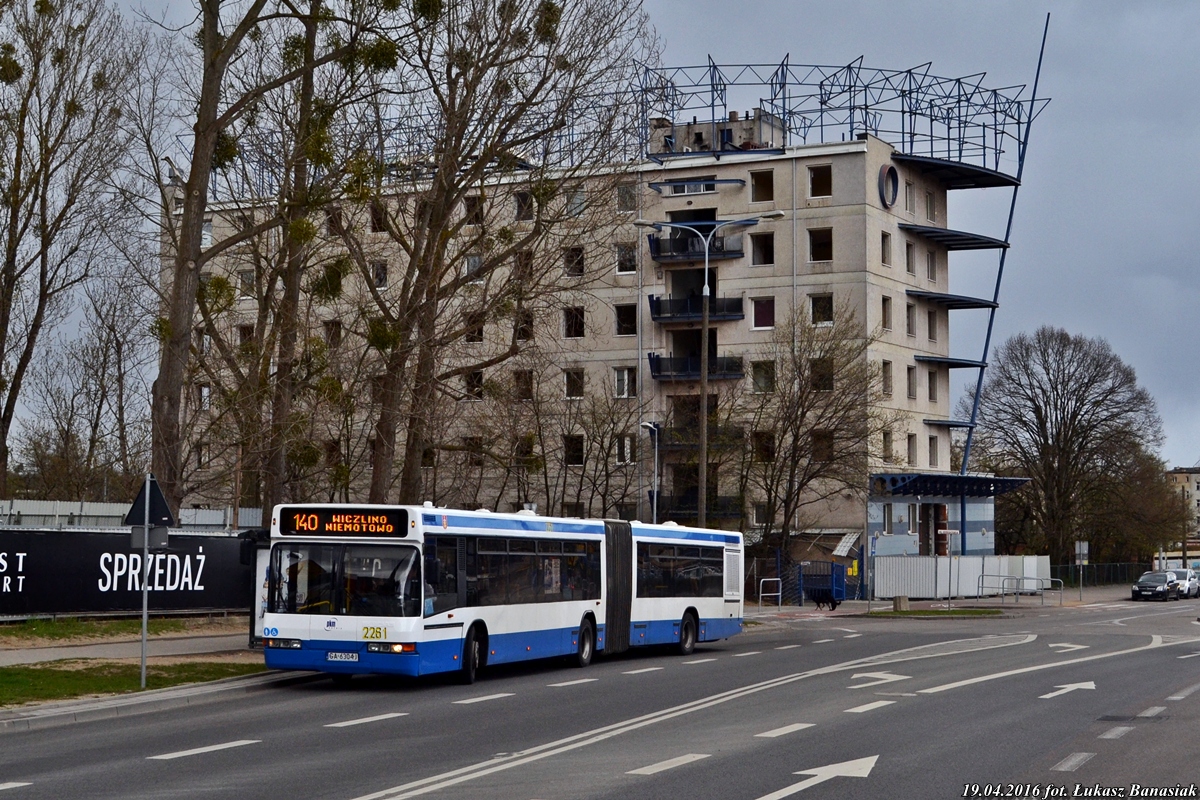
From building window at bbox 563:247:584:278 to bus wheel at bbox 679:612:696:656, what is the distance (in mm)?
7656

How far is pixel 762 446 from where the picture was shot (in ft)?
201

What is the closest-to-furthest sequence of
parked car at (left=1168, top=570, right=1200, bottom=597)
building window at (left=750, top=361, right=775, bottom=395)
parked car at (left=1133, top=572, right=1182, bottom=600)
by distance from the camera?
building window at (left=750, top=361, right=775, bottom=395) → parked car at (left=1133, top=572, right=1182, bottom=600) → parked car at (left=1168, top=570, right=1200, bottom=597)

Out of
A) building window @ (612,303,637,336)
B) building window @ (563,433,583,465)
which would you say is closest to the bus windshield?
building window @ (563,433,583,465)

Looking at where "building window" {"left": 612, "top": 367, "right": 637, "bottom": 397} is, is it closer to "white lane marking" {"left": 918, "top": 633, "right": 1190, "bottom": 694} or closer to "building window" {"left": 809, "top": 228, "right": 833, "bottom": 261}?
"building window" {"left": 809, "top": 228, "right": 833, "bottom": 261}

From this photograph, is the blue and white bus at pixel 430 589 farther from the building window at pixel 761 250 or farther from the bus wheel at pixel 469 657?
the building window at pixel 761 250

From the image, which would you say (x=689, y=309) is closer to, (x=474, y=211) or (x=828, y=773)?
(x=474, y=211)

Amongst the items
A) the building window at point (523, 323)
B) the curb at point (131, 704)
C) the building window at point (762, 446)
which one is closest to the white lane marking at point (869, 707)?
the curb at point (131, 704)

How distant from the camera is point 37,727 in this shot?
16125mm

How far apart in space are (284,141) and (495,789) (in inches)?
904

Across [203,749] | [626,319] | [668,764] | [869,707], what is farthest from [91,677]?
[626,319]

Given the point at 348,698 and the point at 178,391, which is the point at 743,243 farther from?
the point at 348,698

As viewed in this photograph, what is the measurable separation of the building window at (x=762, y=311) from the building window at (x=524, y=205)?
3646 centimetres

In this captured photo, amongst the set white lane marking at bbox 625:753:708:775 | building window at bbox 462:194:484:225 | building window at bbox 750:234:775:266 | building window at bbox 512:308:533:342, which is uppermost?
building window at bbox 750:234:775:266

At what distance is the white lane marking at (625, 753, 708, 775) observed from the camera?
485 inches
